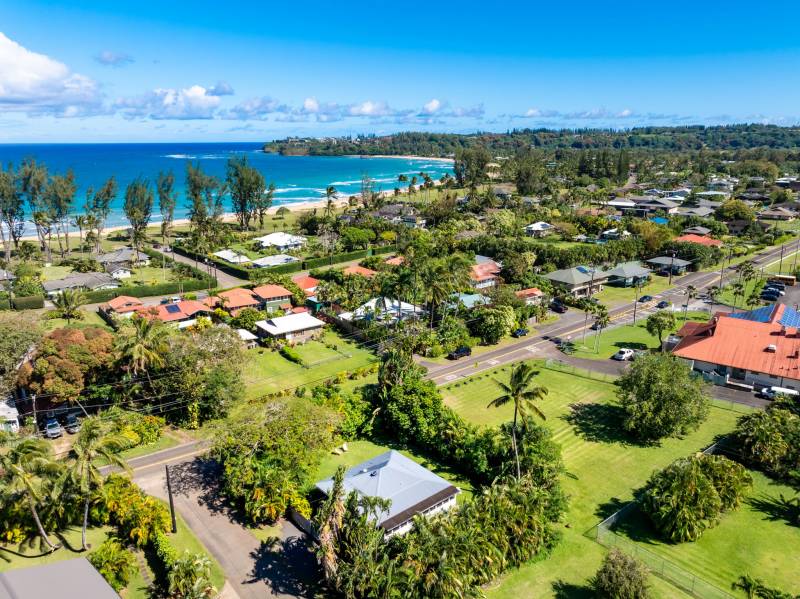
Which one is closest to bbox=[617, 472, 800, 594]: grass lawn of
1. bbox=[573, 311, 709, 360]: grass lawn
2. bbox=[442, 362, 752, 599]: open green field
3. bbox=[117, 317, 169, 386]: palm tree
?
bbox=[442, 362, 752, 599]: open green field

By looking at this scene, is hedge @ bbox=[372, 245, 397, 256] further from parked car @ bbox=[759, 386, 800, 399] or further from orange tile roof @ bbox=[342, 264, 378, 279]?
parked car @ bbox=[759, 386, 800, 399]

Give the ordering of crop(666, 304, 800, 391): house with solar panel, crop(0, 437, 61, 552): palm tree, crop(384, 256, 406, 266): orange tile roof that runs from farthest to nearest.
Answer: crop(384, 256, 406, 266): orange tile roof → crop(666, 304, 800, 391): house with solar panel → crop(0, 437, 61, 552): palm tree

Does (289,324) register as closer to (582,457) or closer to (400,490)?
(400,490)

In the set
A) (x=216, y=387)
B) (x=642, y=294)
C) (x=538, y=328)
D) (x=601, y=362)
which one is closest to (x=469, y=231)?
(x=642, y=294)

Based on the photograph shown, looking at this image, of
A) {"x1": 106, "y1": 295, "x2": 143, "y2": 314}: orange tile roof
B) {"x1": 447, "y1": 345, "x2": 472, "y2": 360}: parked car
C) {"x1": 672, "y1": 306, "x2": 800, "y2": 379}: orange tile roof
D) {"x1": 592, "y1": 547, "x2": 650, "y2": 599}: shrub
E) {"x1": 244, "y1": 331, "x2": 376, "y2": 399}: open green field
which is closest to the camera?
{"x1": 592, "y1": 547, "x2": 650, "y2": 599}: shrub

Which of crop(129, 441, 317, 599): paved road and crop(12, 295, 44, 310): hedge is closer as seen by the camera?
crop(129, 441, 317, 599): paved road

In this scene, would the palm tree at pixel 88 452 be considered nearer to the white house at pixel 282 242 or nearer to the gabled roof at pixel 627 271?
the gabled roof at pixel 627 271

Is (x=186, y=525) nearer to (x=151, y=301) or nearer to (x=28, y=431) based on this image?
(x=28, y=431)

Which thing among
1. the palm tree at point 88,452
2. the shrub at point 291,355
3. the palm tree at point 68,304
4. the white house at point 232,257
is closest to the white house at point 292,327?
the shrub at point 291,355
